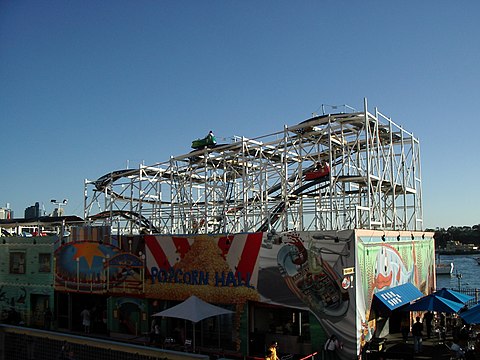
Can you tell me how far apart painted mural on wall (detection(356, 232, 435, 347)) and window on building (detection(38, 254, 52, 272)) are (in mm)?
17117

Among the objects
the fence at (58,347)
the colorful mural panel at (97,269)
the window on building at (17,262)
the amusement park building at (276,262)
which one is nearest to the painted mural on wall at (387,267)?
the amusement park building at (276,262)

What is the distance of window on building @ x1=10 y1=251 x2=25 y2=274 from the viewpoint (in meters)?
27.9

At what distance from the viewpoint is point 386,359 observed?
17359 millimetres

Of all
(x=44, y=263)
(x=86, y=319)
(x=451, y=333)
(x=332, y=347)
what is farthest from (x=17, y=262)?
(x=451, y=333)

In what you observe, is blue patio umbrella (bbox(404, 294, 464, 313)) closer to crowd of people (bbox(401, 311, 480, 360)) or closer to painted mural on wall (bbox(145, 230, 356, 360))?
crowd of people (bbox(401, 311, 480, 360))

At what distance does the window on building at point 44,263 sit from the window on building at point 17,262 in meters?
1.50

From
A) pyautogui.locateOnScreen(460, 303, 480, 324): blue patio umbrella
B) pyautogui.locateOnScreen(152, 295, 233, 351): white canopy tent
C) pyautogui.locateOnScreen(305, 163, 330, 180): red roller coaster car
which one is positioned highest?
pyautogui.locateOnScreen(305, 163, 330, 180): red roller coaster car

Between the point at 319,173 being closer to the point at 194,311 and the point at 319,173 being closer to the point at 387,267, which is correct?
the point at 387,267

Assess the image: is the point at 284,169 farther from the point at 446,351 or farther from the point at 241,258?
the point at 446,351

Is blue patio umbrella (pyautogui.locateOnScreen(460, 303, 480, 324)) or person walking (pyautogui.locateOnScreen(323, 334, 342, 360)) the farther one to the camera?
person walking (pyautogui.locateOnScreen(323, 334, 342, 360))

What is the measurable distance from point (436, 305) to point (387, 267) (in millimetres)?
2756

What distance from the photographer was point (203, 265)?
21.2m

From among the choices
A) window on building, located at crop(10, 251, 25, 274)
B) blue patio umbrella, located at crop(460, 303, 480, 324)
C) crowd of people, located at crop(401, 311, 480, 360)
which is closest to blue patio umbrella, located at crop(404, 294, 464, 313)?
crowd of people, located at crop(401, 311, 480, 360)

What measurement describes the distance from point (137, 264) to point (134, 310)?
2.16m
